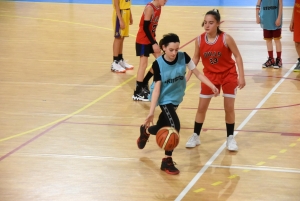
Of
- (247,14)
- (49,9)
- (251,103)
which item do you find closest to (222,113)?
(251,103)

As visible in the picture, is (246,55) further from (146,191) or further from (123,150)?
(146,191)

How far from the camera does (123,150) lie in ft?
20.0

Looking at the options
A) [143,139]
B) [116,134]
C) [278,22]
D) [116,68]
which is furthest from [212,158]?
[278,22]

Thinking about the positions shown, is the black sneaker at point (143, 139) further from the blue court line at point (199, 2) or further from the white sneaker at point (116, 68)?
the blue court line at point (199, 2)

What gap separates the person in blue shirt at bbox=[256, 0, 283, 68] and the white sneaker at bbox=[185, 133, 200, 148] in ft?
14.0

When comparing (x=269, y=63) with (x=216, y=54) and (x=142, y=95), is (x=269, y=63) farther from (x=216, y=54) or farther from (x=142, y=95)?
(x=216, y=54)

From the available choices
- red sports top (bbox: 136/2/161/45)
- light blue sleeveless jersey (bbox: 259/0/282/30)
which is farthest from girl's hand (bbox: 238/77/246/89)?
light blue sleeveless jersey (bbox: 259/0/282/30)

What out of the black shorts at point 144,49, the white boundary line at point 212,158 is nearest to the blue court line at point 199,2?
the white boundary line at point 212,158

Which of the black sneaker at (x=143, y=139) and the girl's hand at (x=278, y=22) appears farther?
the girl's hand at (x=278, y=22)

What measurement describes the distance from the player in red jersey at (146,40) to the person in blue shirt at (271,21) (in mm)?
2538

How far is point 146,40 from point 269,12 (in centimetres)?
278

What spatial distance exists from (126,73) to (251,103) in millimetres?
2732

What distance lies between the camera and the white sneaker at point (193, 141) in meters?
6.19

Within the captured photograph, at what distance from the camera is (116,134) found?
21.7ft
